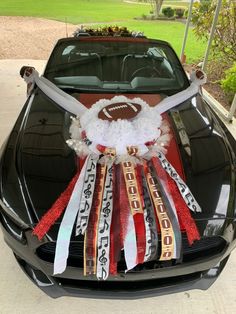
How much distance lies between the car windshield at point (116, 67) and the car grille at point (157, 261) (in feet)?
4.03

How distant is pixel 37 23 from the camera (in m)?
12.7

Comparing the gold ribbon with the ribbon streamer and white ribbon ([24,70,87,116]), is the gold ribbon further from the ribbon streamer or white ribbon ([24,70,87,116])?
white ribbon ([24,70,87,116])

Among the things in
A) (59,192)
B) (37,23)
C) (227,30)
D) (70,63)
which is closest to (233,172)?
(59,192)

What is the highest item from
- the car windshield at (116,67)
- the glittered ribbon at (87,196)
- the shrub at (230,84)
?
the car windshield at (116,67)

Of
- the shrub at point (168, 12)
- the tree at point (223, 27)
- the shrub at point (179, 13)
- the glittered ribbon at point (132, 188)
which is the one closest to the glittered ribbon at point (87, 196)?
the glittered ribbon at point (132, 188)

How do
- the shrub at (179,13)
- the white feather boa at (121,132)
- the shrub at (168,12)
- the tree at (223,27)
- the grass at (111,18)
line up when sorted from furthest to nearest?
the shrub at (179,13)
the shrub at (168,12)
the grass at (111,18)
the tree at (223,27)
the white feather boa at (121,132)

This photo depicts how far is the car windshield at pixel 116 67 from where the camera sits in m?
2.42

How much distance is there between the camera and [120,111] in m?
1.80

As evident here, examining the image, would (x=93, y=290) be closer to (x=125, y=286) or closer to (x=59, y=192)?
(x=125, y=286)

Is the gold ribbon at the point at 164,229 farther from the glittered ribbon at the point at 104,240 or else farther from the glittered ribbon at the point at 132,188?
the glittered ribbon at the point at 104,240

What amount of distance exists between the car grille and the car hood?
53mm

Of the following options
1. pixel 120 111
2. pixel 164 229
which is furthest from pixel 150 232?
pixel 120 111

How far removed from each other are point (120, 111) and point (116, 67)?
863mm

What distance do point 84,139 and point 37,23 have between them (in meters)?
12.4
